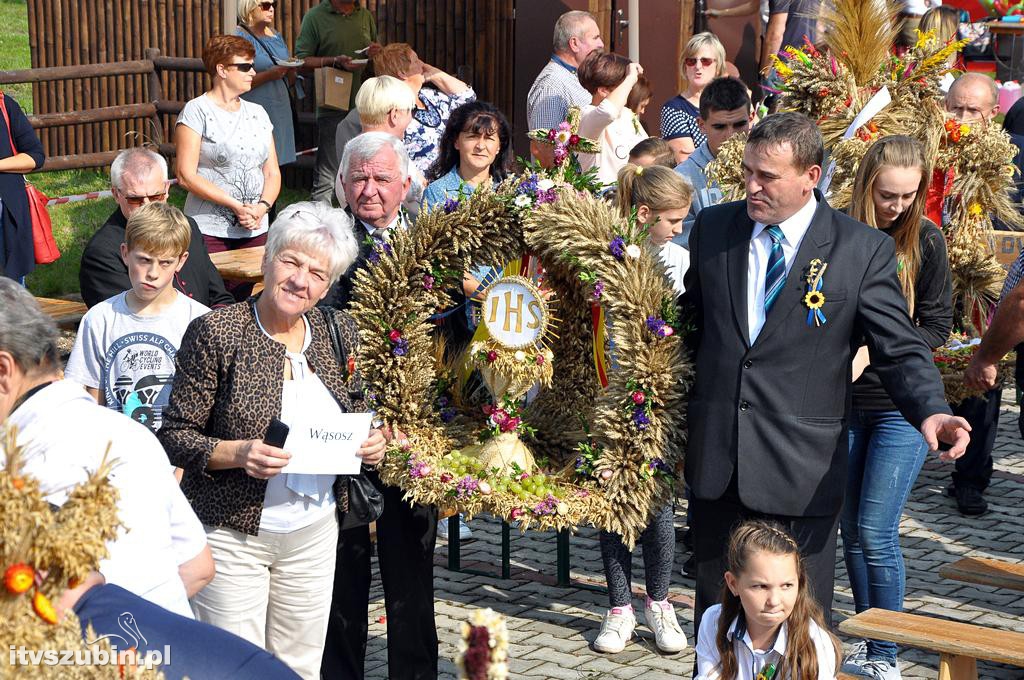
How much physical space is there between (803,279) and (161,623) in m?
2.30

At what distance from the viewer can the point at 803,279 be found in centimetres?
404

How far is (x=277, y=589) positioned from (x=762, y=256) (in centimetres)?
191

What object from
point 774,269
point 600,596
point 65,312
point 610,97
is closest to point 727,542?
point 774,269

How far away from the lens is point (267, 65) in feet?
32.4

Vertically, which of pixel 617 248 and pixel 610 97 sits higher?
pixel 610 97

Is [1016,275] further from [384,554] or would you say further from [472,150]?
[384,554]

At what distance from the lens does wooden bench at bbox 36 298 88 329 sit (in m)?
7.32

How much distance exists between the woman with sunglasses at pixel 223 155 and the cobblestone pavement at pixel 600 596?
2.18 meters

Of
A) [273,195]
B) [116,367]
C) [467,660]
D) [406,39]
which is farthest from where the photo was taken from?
[406,39]

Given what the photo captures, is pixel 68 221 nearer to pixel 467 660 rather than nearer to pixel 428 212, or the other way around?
pixel 428 212

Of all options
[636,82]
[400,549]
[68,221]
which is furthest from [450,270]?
[68,221]

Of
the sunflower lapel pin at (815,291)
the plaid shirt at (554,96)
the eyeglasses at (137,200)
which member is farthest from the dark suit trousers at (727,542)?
the plaid shirt at (554,96)

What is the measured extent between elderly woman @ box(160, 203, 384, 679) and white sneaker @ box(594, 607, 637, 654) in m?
1.55

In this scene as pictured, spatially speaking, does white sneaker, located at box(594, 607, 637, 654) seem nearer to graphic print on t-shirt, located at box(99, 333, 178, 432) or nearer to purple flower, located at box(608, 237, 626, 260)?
purple flower, located at box(608, 237, 626, 260)
